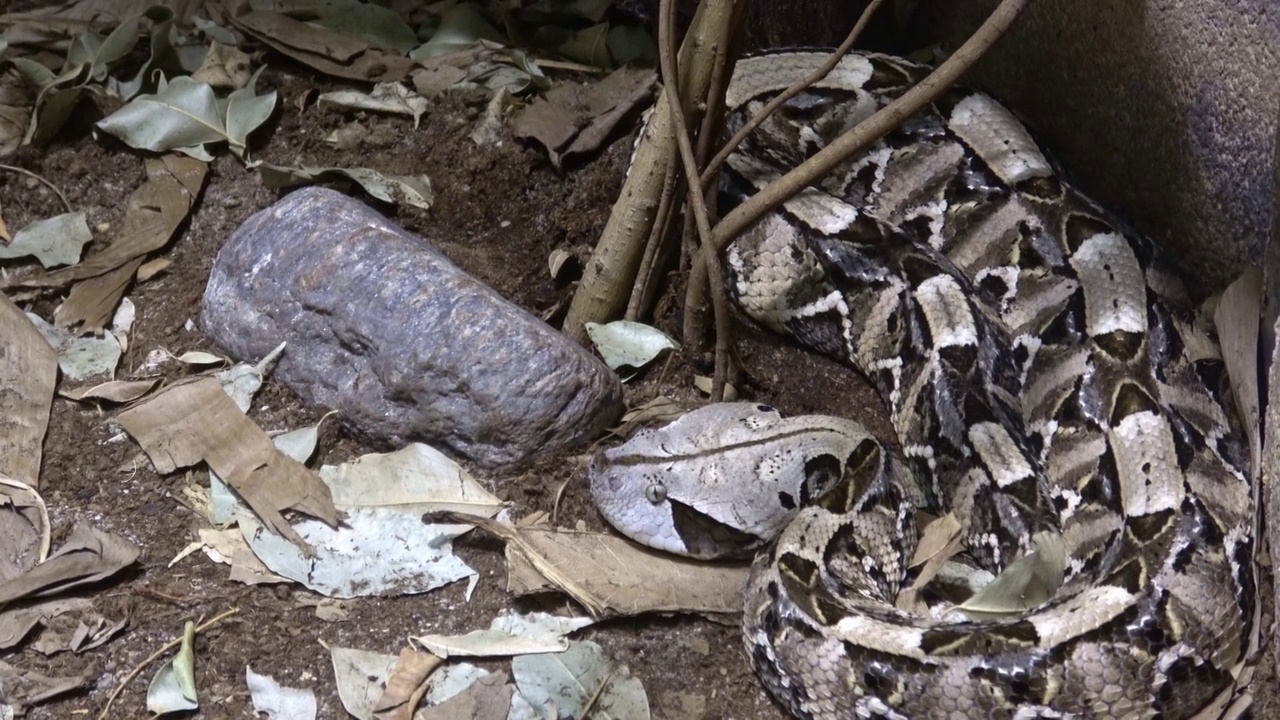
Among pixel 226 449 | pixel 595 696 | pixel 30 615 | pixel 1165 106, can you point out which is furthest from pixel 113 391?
pixel 1165 106

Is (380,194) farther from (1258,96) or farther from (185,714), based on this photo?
(1258,96)

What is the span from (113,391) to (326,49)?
1823mm

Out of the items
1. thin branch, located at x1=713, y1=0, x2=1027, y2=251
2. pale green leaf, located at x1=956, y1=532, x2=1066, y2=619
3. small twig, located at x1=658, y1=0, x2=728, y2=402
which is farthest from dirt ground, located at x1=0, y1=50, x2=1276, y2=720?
thin branch, located at x1=713, y1=0, x2=1027, y2=251

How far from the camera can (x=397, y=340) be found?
3373 mm

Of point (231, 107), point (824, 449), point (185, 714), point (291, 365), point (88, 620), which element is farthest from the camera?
point (231, 107)

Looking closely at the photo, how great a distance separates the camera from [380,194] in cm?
412

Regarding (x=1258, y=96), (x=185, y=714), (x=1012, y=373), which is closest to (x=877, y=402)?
(x=1012, y=373)

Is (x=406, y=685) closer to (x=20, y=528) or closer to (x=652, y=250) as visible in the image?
(x=20, y=528)

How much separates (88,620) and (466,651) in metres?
1.06

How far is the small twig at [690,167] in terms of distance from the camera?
10.2ft

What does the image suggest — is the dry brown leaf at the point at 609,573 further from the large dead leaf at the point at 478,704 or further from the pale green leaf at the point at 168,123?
the pale green leaf at the point at 168,123

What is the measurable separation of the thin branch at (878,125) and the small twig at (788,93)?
0.15m

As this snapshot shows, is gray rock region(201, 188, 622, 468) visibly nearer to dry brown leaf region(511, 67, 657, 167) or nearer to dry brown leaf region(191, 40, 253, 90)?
dry brown leaf region(511, 67, 657, 167)

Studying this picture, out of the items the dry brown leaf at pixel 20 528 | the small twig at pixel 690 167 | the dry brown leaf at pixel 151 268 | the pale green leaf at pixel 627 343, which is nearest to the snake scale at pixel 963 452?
the small twig at pixel 690 167
